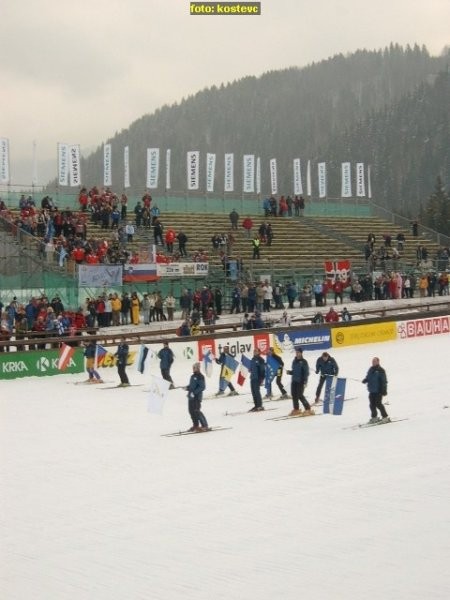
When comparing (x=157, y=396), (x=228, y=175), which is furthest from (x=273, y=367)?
(x=228, y=175)

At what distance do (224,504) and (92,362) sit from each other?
52.0 ft

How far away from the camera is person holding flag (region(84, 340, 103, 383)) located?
30984 millimetres

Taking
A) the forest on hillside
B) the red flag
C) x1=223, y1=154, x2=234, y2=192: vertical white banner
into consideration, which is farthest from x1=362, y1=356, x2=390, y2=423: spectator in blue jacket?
the forest on hillside

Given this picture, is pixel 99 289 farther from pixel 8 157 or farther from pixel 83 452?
pixel 83 452

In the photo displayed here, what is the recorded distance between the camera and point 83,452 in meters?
20.7

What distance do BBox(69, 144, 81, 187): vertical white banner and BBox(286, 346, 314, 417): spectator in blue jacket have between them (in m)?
27.3

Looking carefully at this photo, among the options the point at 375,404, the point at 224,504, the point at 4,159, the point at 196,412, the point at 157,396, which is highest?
the point at 4,159

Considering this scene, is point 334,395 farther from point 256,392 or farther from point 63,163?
point 63,163

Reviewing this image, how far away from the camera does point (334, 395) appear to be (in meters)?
23.0

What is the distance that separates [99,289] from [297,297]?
9612 mm

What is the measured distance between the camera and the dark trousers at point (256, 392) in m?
25.0

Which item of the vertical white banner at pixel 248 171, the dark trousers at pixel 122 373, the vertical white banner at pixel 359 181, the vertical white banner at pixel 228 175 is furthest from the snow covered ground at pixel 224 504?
the vertical white banner at pixel 359 181

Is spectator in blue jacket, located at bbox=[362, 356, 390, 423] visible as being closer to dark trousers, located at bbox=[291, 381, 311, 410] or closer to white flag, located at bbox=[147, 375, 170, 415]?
dark trousers, located at bbox=[291, 381, 311, 410]

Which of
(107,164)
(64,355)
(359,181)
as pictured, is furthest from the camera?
(359,181)
